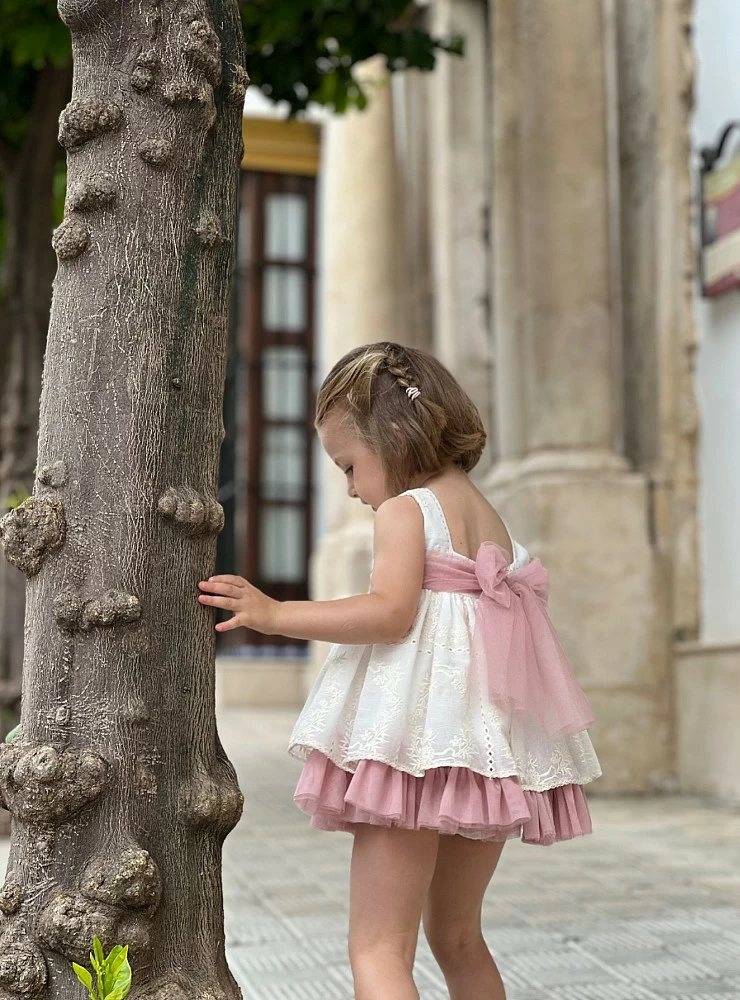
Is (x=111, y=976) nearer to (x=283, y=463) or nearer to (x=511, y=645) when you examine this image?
(x=511, y=645)

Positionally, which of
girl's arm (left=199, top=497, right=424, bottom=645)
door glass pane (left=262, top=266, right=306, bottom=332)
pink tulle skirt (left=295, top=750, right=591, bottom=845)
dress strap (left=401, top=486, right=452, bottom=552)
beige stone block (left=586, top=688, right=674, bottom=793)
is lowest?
beige stone block (left=586, top=688, right=674, bottom=793)

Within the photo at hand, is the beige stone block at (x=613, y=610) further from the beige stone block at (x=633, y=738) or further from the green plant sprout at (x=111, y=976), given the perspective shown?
the green plant sprout at (x=111, y=976)

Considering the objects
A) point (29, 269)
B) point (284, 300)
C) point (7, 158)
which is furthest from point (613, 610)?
point (284, 300)

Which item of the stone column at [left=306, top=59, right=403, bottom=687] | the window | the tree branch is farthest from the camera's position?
the window

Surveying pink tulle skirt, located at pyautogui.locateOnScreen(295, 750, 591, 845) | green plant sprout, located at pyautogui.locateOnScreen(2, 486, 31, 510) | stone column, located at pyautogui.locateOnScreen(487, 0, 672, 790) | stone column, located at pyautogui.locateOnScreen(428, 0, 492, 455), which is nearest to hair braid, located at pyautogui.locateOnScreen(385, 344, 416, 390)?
pink tulle skirt, located at pyautogui.locateOnScreen(295, 750, 591, 845)

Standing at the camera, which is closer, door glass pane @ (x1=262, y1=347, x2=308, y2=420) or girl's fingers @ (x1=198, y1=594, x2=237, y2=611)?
girl's fingers @ (x1=198, y1=594, x2=237, y2=611)

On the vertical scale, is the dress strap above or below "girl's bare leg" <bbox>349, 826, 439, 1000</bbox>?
above

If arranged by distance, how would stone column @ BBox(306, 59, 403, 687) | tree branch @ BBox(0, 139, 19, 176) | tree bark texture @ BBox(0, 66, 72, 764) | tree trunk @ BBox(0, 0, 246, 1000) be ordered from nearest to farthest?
tree trunk @ BBox(0, 0, 246, 1000) < tree bark texture @ BBox(0, 66, 72, 764) < tree branch @ BBox(0, 139, 19, 176) < stone column @ BBox(306, 59, 403, 687)

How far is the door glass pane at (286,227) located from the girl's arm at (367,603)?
1902 cm

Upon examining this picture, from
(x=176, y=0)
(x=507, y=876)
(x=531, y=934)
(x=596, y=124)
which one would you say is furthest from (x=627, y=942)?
(x=596, y=124)

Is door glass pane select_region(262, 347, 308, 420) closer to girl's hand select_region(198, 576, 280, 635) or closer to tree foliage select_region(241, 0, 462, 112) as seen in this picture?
tree foliage select_region(241, 0, 462, 112)

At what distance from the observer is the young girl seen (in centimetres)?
239

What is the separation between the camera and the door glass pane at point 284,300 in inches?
824

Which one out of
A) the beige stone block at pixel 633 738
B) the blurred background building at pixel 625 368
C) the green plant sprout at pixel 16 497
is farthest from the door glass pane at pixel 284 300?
the green plant sprout at pixel 16 497
